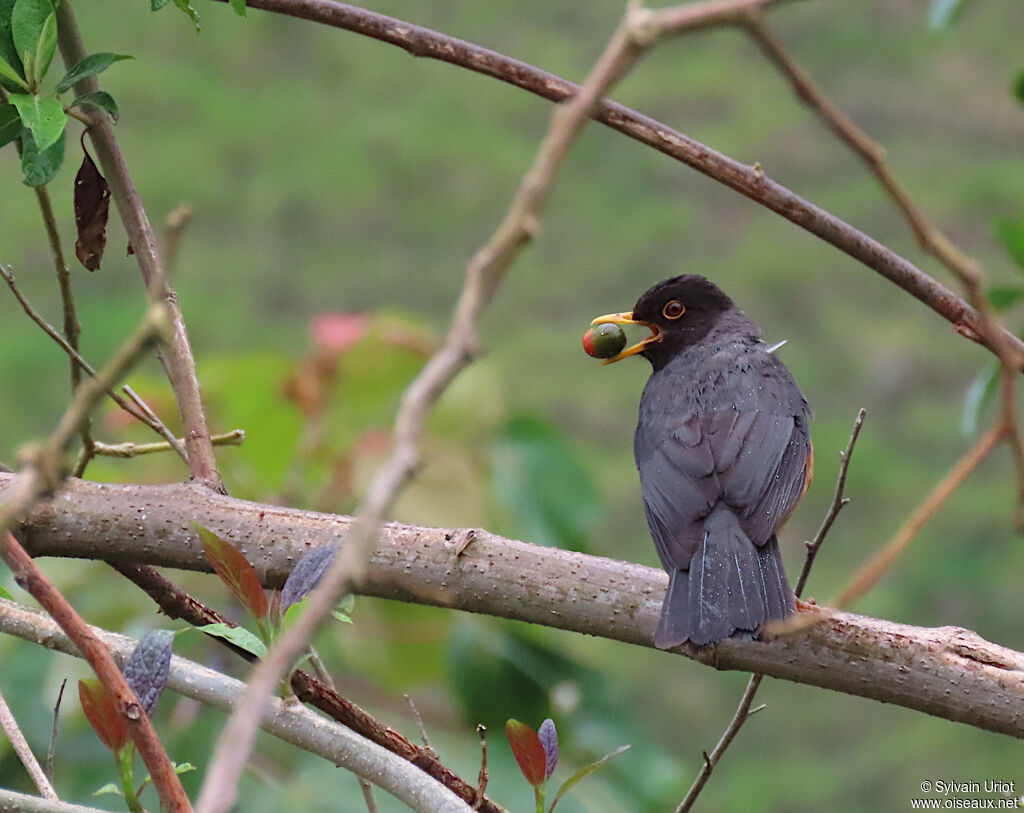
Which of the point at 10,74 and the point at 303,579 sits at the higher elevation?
the point at 10,74

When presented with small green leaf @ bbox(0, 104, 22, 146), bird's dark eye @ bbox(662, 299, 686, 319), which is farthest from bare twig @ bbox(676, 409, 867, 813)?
bird's dark eye @ bbox(662, 299, 686, 319)

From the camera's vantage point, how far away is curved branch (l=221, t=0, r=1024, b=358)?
4.83 feet

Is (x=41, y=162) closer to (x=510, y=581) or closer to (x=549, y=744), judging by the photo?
(x=510, y=581)

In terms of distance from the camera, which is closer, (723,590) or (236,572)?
(236,572)

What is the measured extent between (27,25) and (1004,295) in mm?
1556

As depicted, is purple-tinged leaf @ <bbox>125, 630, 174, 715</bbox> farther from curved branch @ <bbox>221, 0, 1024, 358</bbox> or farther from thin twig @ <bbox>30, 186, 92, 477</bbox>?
curved branch @ <bbox>221, 0, 1024, 358</bbox>

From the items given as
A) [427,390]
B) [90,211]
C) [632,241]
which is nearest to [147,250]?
[90,211]

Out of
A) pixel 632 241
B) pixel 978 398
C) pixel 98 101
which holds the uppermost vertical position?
pixel 632 241

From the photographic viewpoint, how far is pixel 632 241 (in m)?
5.06

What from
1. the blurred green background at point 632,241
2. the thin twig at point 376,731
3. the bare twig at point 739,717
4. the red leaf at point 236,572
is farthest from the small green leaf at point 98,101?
the blurred green background at point 632,241

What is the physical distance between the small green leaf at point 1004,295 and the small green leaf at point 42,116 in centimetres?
148

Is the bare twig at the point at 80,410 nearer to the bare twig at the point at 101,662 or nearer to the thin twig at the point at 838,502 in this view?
the bare twig at the point at 101,662

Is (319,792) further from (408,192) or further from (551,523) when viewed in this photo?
(408,192)

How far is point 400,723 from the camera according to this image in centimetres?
330
